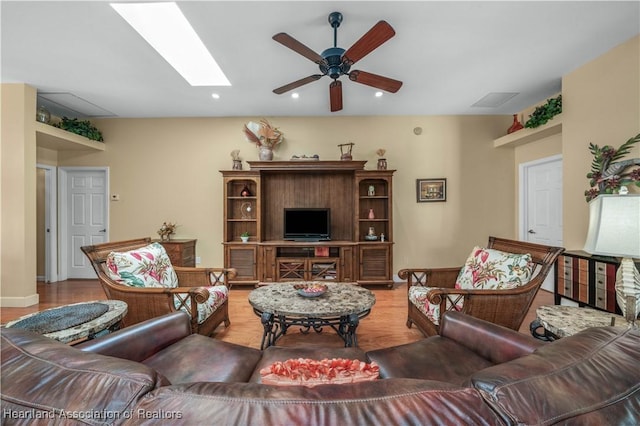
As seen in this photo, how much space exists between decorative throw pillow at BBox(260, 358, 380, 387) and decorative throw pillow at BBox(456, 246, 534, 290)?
78.3 inches

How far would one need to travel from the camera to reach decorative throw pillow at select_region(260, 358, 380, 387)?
2.39ft

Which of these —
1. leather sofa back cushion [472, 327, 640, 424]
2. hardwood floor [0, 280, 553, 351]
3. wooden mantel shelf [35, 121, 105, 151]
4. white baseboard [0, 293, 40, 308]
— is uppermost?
wooden mantel shelf [35, 121, 105, 151]

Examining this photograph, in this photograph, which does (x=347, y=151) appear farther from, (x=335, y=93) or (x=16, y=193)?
(x=16, y=193)

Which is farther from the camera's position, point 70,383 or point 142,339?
point 142,339

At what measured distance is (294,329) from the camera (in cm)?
279

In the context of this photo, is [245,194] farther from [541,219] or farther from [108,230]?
[541,219]

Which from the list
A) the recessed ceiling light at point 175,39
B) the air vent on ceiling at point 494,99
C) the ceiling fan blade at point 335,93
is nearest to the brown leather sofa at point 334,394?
the ceiling fan blade at point 335,93

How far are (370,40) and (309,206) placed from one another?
2944 millimetres

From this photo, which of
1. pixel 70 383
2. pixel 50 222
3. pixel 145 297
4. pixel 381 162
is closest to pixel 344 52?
pixel 381 162

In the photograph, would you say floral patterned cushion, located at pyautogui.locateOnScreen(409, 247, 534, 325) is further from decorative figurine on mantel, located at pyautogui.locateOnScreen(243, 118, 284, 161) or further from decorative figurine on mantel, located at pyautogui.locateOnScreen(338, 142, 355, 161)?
decorative figurine on mantel, located at pyautogui.locateOnScreen(243, 118, 284, 161)

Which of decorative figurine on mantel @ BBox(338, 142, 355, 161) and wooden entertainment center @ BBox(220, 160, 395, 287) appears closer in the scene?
wooden entertainment center @ BBox(220, 160, 395, 287)

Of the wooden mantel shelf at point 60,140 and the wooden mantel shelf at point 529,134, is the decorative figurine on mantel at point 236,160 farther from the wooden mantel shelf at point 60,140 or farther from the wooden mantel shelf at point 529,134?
the wooden mantel shelf at point 529,134

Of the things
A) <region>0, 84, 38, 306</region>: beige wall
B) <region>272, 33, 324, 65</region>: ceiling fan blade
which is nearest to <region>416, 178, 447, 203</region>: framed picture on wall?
<region>272, 33, 324, 65</region>: ceiling fan blade

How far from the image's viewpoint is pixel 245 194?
14.7 feet
